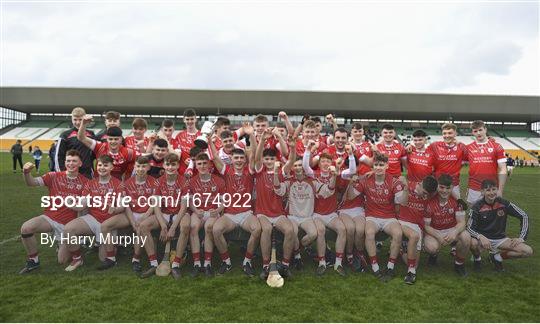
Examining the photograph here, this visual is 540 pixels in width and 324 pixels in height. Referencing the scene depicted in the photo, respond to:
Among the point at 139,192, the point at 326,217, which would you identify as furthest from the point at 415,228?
the point at 139,192

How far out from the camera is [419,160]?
213 inches

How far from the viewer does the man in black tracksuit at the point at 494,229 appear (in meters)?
4.69

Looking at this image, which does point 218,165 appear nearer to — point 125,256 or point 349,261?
point 125,256

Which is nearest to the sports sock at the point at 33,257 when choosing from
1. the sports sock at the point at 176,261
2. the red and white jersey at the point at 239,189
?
the sports sock at the point at 176,261

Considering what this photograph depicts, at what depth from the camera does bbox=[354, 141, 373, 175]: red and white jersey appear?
17.4 ft

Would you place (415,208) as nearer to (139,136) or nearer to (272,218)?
(272,218)

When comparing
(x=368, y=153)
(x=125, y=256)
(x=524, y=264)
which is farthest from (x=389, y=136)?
(x=125, y=256)

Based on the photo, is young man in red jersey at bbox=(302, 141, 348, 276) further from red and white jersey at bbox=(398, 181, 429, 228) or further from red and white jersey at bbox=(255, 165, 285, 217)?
red and white jersey at bbox=(398, 181, 429, 228)

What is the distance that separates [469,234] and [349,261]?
1.66 m

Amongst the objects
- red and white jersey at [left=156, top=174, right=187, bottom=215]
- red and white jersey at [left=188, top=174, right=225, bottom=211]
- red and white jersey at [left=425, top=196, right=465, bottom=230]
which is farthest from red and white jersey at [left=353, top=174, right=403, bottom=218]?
red and white jersey at [left=156, top=174, right=187, bottom=215]

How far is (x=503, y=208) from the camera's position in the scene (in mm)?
4773

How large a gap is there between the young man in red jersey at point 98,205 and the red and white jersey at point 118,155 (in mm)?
328

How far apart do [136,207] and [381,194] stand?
3.39 meters

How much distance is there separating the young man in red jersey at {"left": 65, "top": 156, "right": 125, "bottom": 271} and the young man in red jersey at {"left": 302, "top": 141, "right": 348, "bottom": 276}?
104 inches
